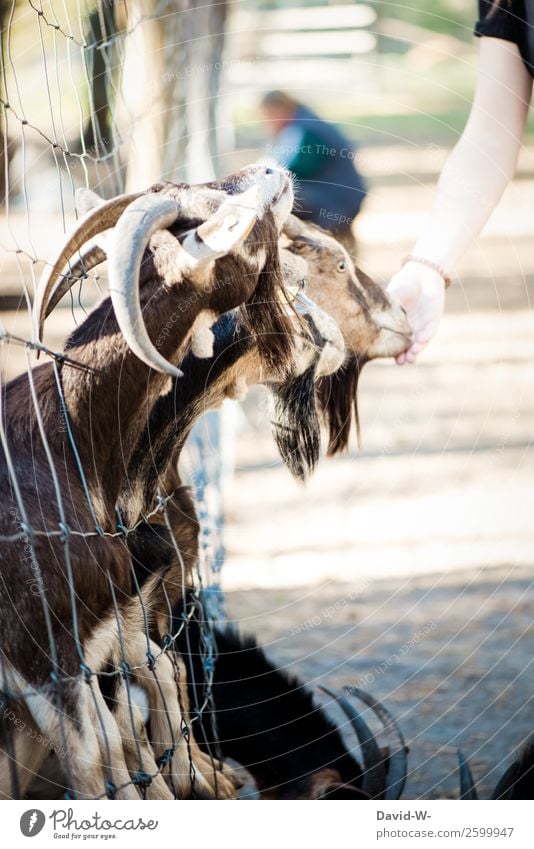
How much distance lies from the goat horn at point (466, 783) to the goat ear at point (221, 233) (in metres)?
0.92

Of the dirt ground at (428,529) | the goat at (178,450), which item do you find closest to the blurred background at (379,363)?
the dirt ground at (428,529)

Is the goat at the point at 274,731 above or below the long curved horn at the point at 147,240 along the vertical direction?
below

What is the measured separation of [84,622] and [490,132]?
0.96 metres

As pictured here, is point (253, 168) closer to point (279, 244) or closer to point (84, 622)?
point (279, 244)

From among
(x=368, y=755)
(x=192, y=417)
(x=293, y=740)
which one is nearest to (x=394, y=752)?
(x=368, y=755)

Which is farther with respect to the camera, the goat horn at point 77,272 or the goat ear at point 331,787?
the goat ear at point 331,787

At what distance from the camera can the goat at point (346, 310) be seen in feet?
4.56

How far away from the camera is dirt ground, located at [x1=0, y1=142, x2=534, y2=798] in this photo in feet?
4.99

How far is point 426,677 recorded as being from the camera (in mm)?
1685

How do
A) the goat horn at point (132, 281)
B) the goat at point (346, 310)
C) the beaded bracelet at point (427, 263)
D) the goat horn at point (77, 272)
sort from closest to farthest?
the goat horn at point (132, 281) → the goat horn at point (77, 272) → the goat at point (346, 310) → the beaded bracelet at point (427, 263)

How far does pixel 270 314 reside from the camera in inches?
50.1

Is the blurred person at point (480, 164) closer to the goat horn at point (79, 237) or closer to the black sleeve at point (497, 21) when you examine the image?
the black sleeve at point (497, 21)

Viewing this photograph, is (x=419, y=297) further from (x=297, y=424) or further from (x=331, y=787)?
(x=331, y=787)

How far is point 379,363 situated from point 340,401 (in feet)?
0.29
